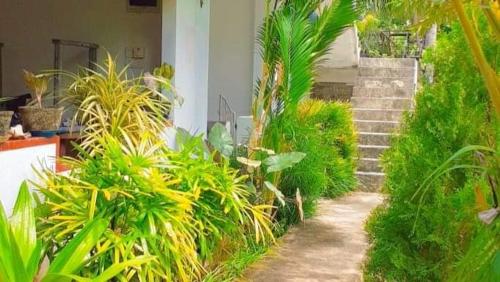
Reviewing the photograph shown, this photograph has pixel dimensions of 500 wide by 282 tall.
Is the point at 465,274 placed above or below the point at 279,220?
above

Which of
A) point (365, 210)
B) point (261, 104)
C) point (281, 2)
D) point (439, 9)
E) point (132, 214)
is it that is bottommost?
point (365, 210)

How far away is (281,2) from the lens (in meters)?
5.90

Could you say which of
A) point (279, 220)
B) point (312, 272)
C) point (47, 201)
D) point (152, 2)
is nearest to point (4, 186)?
point (47, 201)

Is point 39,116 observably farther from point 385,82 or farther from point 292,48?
point 385,82

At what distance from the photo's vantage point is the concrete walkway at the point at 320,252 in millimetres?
4599

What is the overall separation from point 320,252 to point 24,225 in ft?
9.69

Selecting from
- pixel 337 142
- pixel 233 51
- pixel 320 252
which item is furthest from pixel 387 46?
pixel 320 252

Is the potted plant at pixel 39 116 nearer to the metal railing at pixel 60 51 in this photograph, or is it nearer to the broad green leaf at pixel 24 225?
the broad green leaf at pixel 24 225

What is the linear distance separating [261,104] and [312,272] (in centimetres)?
181

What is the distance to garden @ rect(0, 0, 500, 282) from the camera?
8.71 ft

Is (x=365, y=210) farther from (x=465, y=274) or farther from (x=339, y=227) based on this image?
(x=465, y=274)

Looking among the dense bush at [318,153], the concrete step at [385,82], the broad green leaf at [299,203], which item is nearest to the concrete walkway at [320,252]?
the broad green leaf at [299,203]

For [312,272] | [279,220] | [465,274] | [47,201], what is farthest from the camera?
[279,220]

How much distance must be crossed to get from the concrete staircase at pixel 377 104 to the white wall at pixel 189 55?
143 inches
